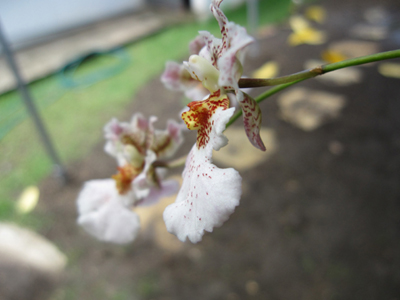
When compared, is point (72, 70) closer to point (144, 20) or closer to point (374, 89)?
point (144, 20)

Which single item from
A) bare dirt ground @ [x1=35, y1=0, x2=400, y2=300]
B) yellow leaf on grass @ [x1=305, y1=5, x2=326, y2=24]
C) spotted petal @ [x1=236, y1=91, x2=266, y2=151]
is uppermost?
spotted petal @ [x1=236, y1=91, x2=266, y2=151]

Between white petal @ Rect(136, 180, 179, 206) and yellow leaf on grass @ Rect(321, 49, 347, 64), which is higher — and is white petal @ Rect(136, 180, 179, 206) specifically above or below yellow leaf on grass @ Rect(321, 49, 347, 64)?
above

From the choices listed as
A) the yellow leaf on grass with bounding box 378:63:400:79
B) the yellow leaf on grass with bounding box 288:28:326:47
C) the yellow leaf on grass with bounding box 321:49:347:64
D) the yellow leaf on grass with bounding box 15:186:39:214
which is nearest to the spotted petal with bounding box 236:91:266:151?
the yellow leaf on grass with bounding box 15:186:39:214

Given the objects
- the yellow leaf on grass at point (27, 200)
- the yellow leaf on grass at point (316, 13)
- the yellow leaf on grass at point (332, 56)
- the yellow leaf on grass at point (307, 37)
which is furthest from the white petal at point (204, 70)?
the yellow leaf on grass at point (316, 13)

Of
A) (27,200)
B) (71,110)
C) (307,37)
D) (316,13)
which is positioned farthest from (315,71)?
(316,13)

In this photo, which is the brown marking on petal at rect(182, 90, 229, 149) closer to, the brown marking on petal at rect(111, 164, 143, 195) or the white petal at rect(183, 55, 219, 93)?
the white petal at rect(183, 55, 219, 93)

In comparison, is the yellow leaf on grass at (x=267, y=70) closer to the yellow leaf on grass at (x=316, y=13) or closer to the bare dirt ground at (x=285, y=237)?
the bare dirt ground at (x=285, y=237)
